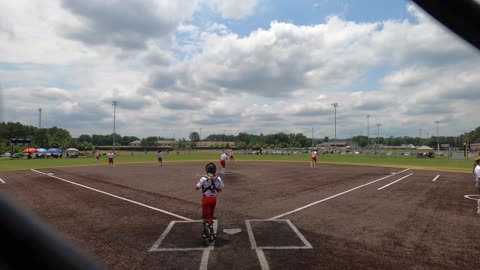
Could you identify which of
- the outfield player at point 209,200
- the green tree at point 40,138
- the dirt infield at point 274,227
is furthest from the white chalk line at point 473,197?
the green tree at point 40,138

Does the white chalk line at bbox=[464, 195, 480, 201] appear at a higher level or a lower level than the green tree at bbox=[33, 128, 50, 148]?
lower

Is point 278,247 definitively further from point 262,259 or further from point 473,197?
point 473,197

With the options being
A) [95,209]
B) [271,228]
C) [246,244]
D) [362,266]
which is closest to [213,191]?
[246,244]

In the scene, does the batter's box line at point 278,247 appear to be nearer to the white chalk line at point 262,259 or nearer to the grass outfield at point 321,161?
the white chalk line at point 262,259

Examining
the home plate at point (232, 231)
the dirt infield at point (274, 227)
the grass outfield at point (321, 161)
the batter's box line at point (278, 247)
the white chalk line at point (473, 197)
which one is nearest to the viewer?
the dirt infield at point (274, 227)

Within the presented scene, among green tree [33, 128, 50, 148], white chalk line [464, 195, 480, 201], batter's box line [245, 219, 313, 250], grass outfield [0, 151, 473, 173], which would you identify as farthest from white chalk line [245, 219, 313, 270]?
green tree [33, 128, 50, 148]

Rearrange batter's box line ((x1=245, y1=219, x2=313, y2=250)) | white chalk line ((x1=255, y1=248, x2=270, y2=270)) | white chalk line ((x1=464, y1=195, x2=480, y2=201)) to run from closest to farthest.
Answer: white chalk line ((x1=255, y1=248, x2=270, y2=270)), batter's box line ((x1=245, y1=219, x2=313, y2=250)), white chalk line ((x1=464, y1=195, x2=480, y2=201))

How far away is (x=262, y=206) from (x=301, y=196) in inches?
134

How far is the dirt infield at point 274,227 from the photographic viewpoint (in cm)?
743

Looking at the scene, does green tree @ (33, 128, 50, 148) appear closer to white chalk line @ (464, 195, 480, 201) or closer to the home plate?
the home plate

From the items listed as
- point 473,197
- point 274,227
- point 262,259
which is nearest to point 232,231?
point 274,227

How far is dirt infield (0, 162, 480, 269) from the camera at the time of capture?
7429mm

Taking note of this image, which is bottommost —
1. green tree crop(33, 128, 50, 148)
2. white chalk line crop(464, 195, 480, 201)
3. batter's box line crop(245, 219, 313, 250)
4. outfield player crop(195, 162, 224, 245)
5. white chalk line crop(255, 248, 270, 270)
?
white chalk line crop(255, 248, 270, 270)

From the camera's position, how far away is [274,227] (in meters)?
10.2
